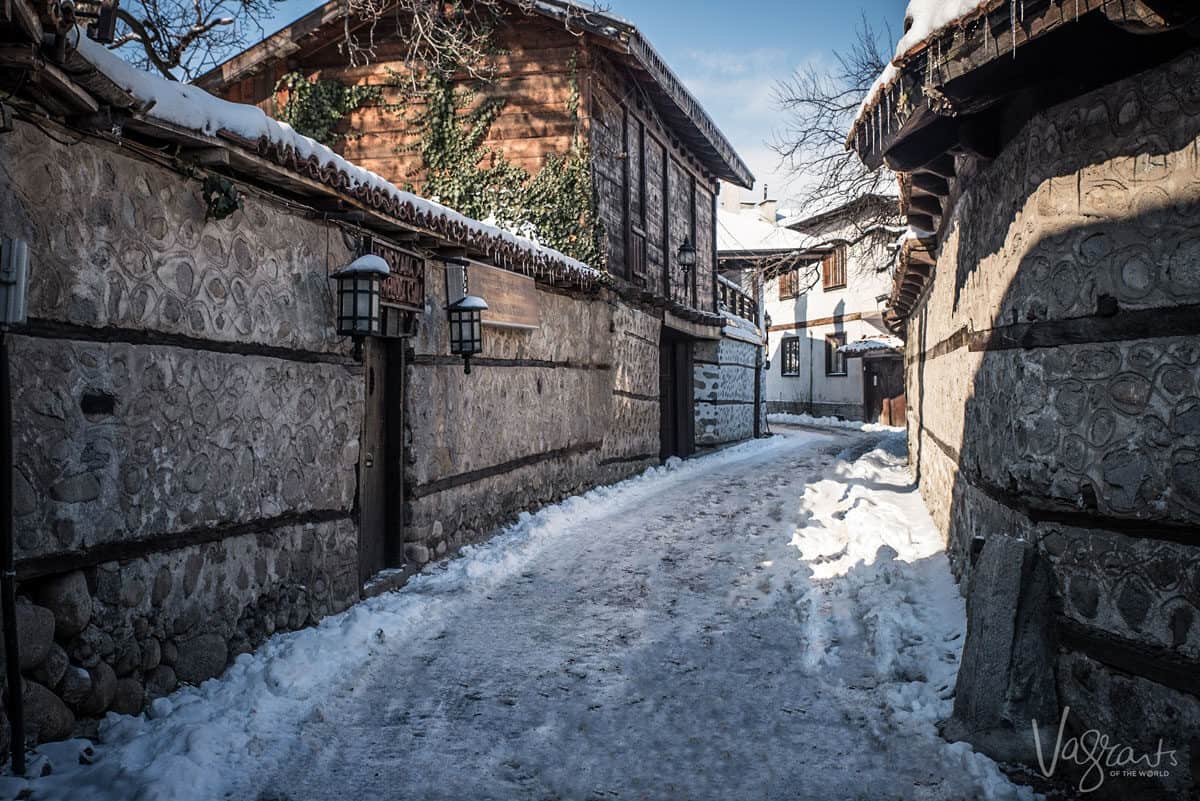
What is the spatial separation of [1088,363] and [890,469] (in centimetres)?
918

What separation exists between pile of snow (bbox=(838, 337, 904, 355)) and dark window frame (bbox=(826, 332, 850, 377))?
5.21 feet

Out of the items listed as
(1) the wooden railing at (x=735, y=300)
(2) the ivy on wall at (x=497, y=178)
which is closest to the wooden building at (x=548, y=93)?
(2) the ivy on wall at (x=497, y=178)

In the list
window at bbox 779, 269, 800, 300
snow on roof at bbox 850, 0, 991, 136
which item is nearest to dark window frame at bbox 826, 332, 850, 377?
window at bbox 779, 269, 800, 300

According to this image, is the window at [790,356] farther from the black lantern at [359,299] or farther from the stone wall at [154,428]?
the stone wall at [154,428]

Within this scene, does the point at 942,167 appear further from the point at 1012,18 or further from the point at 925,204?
the point at 1012,18

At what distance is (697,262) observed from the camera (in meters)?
17.1

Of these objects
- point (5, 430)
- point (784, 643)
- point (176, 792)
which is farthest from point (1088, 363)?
point (5, 430)

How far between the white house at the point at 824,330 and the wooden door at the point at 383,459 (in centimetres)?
1515

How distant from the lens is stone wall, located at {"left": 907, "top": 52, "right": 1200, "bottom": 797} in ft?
10.0

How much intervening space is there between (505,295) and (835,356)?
20852 millimetres

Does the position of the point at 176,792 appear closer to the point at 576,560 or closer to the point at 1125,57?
the point at 576,560

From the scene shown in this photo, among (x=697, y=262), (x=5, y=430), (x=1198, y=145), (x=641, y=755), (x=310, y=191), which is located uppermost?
(x=697, y=262)

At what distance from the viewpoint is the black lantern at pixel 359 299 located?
5.36 metres

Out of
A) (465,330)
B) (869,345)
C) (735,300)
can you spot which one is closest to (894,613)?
(465,330)
